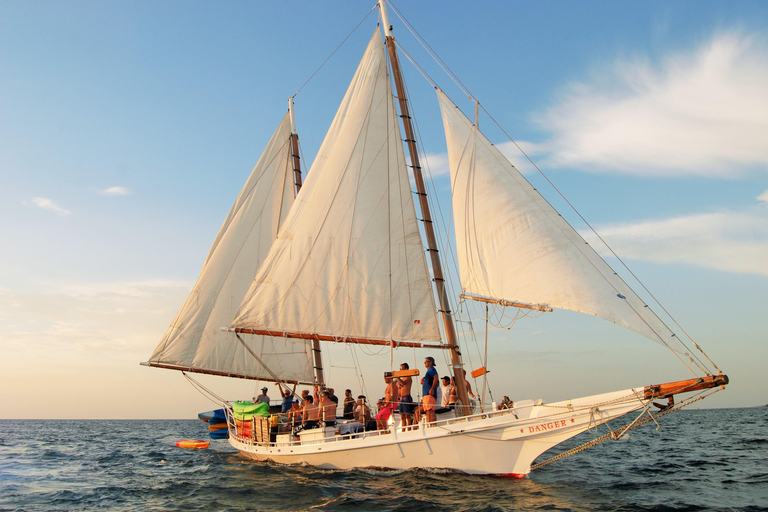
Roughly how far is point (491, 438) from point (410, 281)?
6.27 meters

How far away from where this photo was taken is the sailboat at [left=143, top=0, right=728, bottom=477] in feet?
45.3

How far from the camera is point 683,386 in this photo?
12.7m

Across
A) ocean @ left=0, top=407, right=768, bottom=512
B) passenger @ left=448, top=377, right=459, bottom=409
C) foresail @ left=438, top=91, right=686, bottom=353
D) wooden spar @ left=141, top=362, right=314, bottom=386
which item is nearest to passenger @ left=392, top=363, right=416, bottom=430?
passenger @ left=448, top=377, right=459, bottom=409

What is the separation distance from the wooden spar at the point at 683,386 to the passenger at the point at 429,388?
5500mm

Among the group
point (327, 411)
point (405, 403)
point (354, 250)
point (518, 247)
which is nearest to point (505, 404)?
point (405, 403)

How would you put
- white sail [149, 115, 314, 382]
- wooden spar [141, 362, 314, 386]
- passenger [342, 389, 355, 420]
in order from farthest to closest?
white sail [149, 115, 314, 382], wooden spar [141, 362, 314, 386], passenger [342, 389, 355, 420]

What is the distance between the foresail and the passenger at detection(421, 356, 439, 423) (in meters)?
2.72

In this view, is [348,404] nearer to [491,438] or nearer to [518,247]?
[491,438]

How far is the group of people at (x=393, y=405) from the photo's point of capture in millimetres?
15539

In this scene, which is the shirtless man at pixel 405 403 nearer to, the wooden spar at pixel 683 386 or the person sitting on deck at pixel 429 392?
the person sitting on deck at pixel 429 392

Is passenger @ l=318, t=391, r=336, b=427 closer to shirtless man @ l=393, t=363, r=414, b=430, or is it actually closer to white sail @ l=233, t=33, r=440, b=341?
white sail @ l=233, t=33, r=440, b=341

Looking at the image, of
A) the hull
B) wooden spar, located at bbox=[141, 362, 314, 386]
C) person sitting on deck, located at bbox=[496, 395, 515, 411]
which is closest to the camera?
the hull

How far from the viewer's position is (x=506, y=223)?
16.1 metres

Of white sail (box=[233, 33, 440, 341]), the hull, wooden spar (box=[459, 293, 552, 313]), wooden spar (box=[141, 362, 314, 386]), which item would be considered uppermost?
white sail (box=[233, 33, 440, 341])
